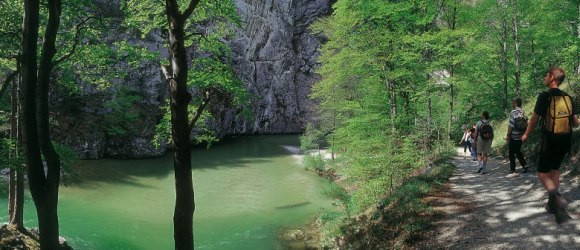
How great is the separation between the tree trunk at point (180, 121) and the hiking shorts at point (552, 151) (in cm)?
476

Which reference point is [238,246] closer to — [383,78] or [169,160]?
[383,78]

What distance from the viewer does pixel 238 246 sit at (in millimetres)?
14391

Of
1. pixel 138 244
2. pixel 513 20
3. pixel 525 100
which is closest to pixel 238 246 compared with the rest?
pixel 138 244

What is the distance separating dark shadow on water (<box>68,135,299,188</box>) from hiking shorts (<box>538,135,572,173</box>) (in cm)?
1897

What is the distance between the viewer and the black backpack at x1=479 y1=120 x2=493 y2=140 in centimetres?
1054

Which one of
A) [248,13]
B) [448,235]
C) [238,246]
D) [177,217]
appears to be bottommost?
[238,246]

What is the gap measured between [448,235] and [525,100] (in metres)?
18.6

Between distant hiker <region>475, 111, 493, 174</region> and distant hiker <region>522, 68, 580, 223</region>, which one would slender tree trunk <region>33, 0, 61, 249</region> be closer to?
distant hiker <region>522, 68, 580, 223</region>

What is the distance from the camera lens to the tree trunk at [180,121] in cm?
501

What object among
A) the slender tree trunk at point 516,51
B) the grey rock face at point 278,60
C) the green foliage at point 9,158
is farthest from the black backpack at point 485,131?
the grey rock face at point 278,60

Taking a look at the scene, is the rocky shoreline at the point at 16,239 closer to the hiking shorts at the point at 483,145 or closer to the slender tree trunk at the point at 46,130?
the slender tree trunk at the point at 46,130

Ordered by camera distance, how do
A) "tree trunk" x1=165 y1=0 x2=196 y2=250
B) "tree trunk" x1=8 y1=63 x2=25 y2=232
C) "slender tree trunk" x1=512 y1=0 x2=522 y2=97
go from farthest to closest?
"slender tree trunk" x1=512 y1=0 x2=522 y2=97 < "tree trunk" x1=8 y1=63 x2=25 y2=232 < "tree trunk" x1=165 y1=0 x2=196 y2=250

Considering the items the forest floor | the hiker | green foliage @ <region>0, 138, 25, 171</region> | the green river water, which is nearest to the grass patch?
the forest floor

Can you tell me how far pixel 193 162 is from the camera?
30.8 metres
